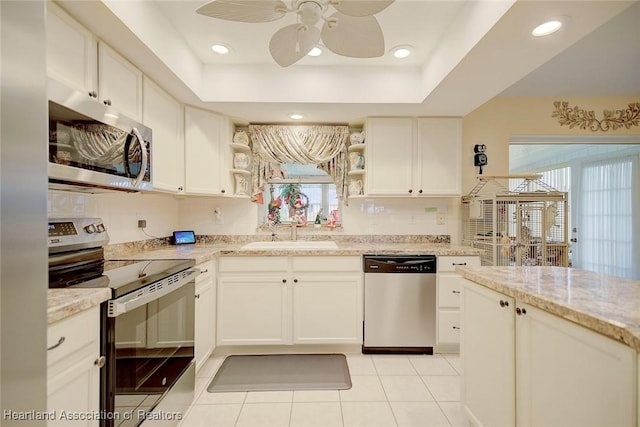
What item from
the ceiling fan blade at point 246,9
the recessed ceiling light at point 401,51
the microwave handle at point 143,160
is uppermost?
the recessed ceiling light at point 401,51

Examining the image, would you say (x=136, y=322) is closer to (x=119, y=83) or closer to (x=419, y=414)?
(x=119, y=83)

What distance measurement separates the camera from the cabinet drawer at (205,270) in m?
2.09

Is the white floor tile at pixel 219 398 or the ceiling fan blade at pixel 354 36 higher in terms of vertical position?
the ceiling fan blade at pixel 354 36

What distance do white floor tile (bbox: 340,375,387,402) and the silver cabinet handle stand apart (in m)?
1.41

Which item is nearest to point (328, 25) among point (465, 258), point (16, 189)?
point (16, 189)

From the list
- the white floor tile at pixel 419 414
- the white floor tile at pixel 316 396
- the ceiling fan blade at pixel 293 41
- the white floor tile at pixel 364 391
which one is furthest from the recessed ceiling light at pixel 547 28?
the white floor tile at pixel 316 396

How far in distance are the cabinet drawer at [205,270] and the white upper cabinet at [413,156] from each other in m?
1.56

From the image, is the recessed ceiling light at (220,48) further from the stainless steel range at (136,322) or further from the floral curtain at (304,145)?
the stainless steel range at (136,322)

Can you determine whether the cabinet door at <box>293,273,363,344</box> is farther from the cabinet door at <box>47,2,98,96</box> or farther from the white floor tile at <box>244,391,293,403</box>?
the cabinet door at <box>47,2,98,96</box>

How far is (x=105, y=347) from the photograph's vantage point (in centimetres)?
110

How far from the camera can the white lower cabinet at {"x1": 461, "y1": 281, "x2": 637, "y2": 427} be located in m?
0.81

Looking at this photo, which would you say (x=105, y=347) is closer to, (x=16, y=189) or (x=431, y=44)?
(x=16, y=189)

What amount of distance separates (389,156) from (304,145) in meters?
0.85

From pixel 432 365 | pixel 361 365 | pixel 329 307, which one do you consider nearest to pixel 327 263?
pixel 329 307
